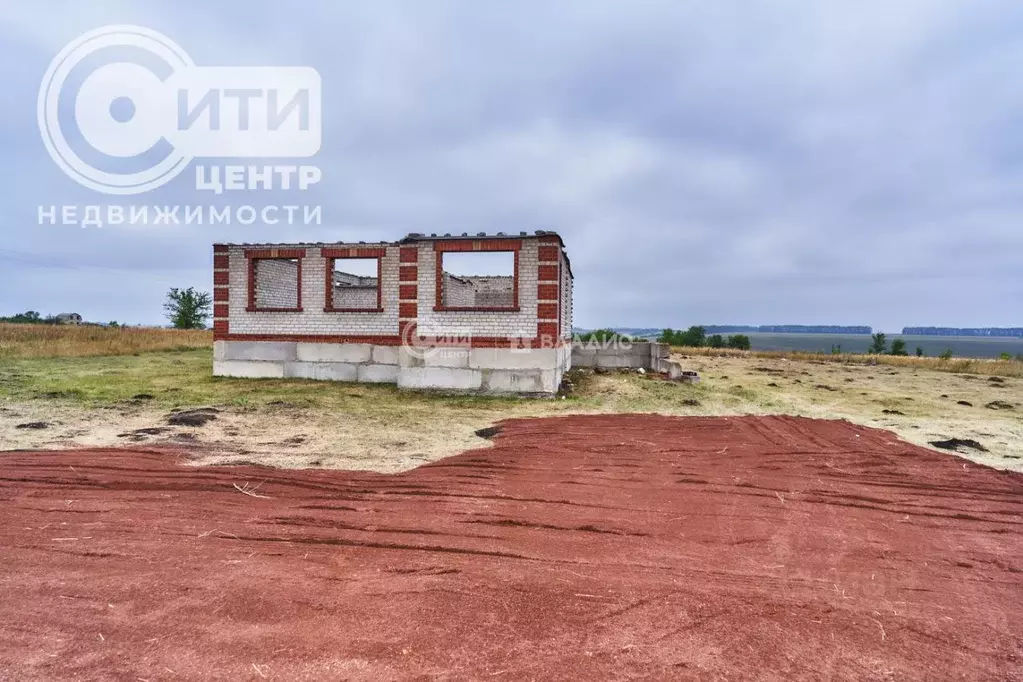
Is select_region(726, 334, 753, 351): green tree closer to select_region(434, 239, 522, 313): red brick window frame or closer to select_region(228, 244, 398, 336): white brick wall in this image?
select_region(434, 239, 522, 313): red brick window frame

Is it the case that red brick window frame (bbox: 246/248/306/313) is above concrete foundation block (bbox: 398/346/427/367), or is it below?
above

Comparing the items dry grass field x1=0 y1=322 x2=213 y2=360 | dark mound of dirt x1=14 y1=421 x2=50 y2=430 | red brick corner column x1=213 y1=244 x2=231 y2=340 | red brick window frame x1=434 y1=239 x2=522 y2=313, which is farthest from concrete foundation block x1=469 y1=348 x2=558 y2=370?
dry grass field x1=0 y1=322 x2=213 y2=360

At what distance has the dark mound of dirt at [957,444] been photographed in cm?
925

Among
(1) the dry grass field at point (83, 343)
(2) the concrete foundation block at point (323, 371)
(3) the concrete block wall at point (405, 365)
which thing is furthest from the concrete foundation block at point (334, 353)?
(1) the dry grass field at point (83, 343)

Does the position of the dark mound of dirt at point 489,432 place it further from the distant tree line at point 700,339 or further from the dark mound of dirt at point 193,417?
the distant tree line at point 700,339

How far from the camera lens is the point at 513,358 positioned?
1459cm

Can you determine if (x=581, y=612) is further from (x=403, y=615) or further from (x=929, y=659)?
(x=929, y=659)

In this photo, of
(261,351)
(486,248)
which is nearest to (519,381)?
(486,248)

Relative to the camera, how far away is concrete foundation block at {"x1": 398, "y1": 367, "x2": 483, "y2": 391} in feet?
48.5

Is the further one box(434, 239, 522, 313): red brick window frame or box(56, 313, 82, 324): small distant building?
box(56, 313, 82, 324): small distant building

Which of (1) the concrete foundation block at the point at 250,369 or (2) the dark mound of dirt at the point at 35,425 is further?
(1) the concrete foundation block at the point at 250,369

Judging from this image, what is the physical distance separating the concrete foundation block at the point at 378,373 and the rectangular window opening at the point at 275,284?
9.22 ft

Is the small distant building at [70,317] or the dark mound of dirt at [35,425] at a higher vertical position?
the small distant building at [70,317]

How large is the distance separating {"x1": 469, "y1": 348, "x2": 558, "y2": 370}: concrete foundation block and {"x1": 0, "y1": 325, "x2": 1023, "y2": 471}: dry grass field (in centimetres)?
98
